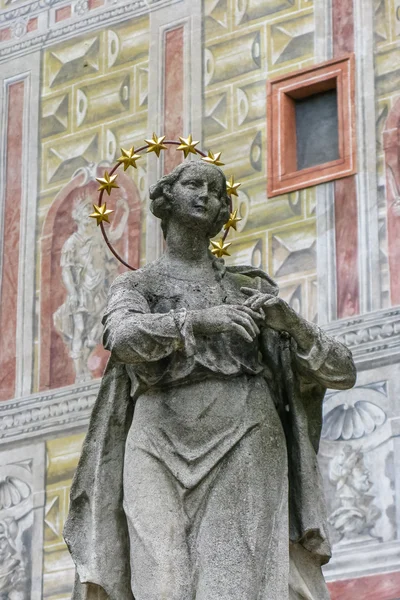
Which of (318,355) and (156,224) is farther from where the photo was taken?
(156,224)

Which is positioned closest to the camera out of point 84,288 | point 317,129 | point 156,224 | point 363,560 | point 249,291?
point 249,291

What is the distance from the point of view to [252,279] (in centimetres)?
689

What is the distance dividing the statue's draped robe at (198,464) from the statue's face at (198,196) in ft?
0.90

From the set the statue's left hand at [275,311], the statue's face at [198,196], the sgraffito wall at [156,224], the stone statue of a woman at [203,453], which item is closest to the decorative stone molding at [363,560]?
the sgraffito wall at [156,224]

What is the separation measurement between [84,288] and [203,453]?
6901 mm

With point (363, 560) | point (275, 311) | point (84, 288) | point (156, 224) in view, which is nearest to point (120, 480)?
point (275, 311)

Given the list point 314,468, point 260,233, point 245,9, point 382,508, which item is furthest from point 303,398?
point 245,9

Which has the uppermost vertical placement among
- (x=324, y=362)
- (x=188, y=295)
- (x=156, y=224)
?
(x=156, y=224)

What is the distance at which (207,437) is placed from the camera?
6.36 meters

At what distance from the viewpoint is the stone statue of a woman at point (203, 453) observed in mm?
6211

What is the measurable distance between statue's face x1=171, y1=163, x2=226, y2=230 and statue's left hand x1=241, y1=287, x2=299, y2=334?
405mm

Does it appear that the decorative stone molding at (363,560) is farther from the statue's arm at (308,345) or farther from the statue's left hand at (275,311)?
the statue's left hand at (275,311)

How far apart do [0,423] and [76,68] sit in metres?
2.47

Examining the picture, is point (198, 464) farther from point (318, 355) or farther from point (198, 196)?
point (198, 196)
